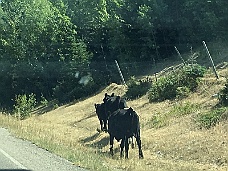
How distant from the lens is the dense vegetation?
43.1 m

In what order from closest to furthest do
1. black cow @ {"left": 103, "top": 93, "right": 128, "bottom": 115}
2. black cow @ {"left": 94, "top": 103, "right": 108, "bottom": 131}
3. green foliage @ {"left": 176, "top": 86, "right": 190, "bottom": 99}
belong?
black cow @ {"left": 103, "top": 93, "right": 128, "bottom": 115} < black cow @ {"left": 94, "top": 103, "right": 108, "bottom": 131} < green foliage @ {"left": 176, "top": 86, "right": 190, "bottom": 99}

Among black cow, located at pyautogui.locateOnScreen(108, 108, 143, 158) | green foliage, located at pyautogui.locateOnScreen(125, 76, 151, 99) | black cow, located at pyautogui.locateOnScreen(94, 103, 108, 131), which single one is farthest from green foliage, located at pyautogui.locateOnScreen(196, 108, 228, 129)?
green foliage, located at pyautogui.locateOnScreen(125, 76, 151, 99)

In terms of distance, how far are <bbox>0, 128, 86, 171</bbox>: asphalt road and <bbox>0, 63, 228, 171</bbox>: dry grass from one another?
15.0 inches

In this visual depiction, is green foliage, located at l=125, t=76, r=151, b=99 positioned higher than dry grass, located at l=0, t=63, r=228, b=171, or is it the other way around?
green foliage, located at l=125, t=76, r=151, b=99

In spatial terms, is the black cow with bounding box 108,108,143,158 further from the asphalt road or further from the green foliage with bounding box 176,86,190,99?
the green foliage with bounding box 176,86,190,99

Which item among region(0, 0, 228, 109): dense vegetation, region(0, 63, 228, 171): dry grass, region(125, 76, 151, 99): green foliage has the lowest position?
region(0, 63, 228, 171): dry grass

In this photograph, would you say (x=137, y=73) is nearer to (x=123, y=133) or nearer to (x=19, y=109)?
(x=19, y=109)

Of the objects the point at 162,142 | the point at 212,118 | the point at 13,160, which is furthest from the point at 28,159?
the point at 212,118

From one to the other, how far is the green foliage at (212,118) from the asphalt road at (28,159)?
6.08 metres

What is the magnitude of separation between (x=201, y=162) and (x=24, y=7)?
48.7 metres

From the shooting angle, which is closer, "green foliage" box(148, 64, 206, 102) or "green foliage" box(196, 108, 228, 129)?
"green foliage" box(196, 108, 228, 129)

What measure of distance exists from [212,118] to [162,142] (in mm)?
2113

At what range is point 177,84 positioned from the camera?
2666 cm

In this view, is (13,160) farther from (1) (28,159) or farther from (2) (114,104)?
(2) (114,104)
